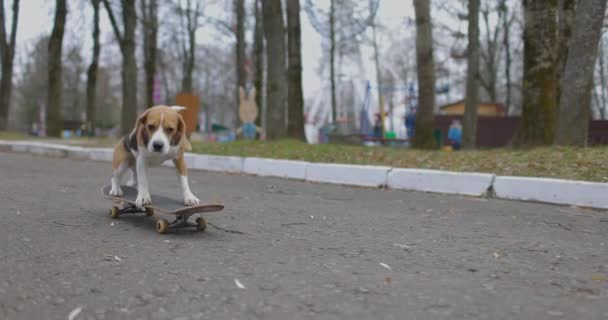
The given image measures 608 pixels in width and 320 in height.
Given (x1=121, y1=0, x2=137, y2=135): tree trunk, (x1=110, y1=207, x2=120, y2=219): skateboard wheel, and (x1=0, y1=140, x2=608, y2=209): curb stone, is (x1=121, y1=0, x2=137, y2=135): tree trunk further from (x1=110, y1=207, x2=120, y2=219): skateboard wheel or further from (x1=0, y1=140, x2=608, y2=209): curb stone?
(x1=110, y1=207, x2=120, y2=219): skateboard wheel

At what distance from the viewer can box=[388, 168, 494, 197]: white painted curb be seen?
28.2 feet

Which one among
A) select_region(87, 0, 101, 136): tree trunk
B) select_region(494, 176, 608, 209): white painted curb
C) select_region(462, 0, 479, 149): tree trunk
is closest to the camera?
select_region(494, 176, 608, 209): white painted curb

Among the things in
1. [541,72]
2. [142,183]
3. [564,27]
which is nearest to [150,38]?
[564,27]

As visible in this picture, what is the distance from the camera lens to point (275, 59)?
15.8 metres

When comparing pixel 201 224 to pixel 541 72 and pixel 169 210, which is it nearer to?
pixel 169 210

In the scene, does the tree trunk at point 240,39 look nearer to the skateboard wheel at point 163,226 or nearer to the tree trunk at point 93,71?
the tree trunk at point 93,71

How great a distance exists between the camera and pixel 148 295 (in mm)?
2949

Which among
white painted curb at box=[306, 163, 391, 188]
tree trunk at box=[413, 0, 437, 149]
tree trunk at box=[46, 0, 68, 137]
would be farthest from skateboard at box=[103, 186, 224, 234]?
tree trunk at box=[46, 0, 68, 137]

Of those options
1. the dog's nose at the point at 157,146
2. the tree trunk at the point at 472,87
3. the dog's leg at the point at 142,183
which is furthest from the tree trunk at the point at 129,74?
the dog's nose at the point at 157,146

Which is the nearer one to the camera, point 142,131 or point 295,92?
point 142,131

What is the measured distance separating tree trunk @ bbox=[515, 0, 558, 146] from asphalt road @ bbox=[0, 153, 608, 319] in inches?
203

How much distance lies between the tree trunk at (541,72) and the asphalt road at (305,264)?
5.16 meters

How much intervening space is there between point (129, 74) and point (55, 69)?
21.3 ft

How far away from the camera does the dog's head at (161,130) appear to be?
4398mm
